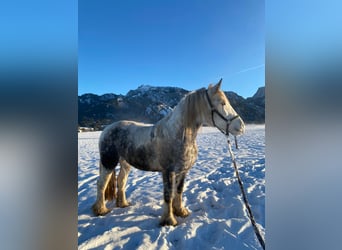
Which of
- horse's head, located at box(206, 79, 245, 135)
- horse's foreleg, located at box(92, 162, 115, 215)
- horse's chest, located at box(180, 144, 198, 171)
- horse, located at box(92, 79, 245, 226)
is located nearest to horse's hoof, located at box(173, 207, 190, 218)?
horse, located at box(92, 79, 245, 226)

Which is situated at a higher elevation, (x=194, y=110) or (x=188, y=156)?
(x=194, y=110)

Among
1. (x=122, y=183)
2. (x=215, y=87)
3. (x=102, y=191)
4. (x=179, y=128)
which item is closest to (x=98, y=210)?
(x=102, y=191)

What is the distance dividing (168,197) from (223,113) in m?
0.55

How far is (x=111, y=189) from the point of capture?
132cm

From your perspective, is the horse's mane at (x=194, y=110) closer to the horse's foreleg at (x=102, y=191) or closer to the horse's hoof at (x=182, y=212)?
the horse's hoof at (x=182, y=212)

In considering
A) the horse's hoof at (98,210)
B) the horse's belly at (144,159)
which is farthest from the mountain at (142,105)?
the horse's hoof at (98,210)

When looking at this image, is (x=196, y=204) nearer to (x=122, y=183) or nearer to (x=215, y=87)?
(x=122, y=183)

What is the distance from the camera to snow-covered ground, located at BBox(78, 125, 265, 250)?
3.22 feet

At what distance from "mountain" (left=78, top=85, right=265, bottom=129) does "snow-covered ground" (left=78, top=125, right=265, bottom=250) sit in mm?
77

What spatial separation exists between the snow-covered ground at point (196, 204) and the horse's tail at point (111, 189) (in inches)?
1.8

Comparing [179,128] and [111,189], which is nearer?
[179,128]

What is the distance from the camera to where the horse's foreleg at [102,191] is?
1.22 meters
